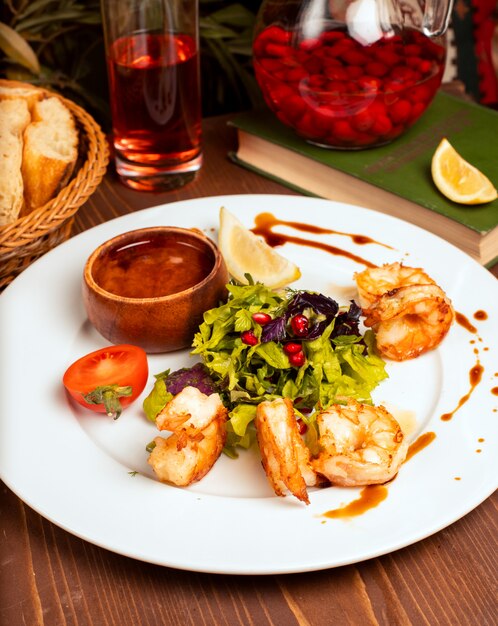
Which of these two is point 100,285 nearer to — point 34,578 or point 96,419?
point 96,419

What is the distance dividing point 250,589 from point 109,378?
1.93 feet

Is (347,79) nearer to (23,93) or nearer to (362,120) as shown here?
(362,120)

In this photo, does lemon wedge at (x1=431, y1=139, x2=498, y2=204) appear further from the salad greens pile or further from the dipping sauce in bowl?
the dipping sauce in bowl

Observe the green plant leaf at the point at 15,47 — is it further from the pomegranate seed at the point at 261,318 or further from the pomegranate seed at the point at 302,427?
the pomegranate seed at the point at 302,427

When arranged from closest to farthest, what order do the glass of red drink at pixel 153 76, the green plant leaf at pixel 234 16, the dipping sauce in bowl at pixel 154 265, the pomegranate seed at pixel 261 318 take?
1. the pomegranate seed at pixel 261 318
2. the dipping sauce in bowl at pixel 154 265
3. the glass of red drink at pixel 153 76
4. the green plant leaf at pixel 234 16

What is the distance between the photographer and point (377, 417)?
5.31ft

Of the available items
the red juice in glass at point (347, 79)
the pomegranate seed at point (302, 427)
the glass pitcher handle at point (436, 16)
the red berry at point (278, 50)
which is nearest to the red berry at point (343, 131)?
the red juice in glass at point (347, 79)

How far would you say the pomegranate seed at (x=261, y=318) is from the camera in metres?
1.88

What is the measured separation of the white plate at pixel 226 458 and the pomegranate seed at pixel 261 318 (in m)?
0.24

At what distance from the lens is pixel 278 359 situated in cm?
184

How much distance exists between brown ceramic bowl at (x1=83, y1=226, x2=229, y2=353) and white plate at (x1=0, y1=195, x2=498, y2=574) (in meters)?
0.11

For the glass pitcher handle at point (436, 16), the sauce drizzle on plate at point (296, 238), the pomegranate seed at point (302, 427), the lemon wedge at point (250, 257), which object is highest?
the glass pitcher handle at point (436, 16)

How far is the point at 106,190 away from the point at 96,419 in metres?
1.22

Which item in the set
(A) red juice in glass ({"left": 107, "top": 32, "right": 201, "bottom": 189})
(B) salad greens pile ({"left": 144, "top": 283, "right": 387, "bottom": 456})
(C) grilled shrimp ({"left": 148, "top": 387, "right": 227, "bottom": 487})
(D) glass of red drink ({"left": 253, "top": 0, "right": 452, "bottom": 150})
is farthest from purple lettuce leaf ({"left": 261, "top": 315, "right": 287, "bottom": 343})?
(A) red juice in glass ({"left": 107, "top": 32, "right": 201, "bottom": 189})
